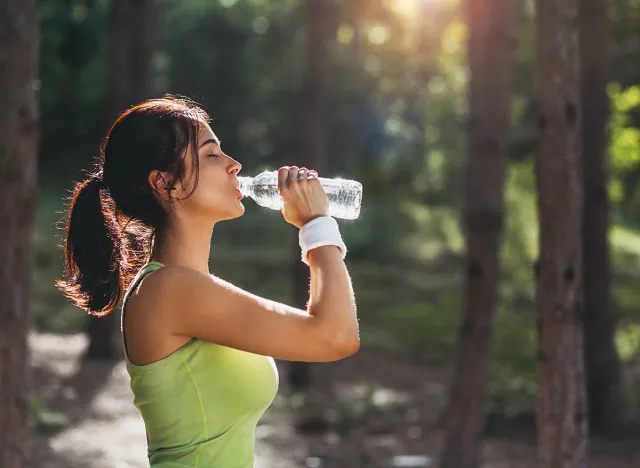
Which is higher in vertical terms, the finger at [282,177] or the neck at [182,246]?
the finger at [282,177]

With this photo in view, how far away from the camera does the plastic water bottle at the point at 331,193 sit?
3.18 metres

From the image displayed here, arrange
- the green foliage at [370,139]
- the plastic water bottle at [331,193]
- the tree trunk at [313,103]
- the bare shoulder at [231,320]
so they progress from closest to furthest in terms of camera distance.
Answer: the bare shoulder at [231,320], the plastic water bottle at [331,193], the tree trunk at [313,103], the green foliage at [370,139]

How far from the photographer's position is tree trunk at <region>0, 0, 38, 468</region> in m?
5.75

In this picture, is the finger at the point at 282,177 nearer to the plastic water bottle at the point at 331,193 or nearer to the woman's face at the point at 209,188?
the woman's face at the point at 209,188

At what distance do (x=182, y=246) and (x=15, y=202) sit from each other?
3378 mm

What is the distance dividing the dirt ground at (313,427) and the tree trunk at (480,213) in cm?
95

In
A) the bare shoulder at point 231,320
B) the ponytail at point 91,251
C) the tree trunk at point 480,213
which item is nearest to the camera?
the bare shoulder at point 231,320

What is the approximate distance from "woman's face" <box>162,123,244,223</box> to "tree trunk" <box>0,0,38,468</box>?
3336mm

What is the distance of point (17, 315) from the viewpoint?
585 centimetres

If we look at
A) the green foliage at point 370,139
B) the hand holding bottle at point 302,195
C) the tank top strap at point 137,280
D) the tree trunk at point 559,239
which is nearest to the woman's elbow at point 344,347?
the hand holding bottle at point 302,195

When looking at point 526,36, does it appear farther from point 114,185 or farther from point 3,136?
point 114,185

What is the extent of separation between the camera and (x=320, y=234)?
269 cm

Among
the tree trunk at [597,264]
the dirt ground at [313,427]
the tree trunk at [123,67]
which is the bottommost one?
the dirt ground at [313,427]

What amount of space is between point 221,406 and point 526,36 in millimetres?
19256
